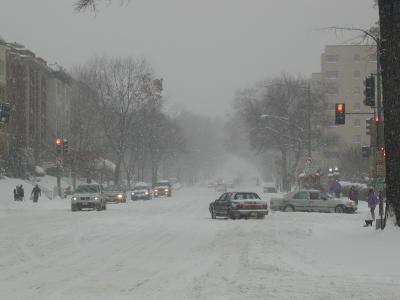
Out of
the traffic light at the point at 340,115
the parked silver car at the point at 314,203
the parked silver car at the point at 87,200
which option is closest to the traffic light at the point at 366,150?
the parked silver car at the point at 314,203

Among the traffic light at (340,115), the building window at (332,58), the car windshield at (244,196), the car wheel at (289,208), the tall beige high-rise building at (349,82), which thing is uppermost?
the building window at (332,58)

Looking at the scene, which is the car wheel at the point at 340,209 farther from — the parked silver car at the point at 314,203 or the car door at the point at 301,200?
the car door at the point at 301,200

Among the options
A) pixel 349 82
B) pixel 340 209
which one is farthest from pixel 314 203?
pixel 349 82

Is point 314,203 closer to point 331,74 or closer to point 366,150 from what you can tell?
point 366,150

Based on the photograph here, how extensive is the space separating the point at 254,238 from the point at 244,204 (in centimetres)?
1177

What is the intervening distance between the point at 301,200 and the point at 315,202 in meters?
0.84

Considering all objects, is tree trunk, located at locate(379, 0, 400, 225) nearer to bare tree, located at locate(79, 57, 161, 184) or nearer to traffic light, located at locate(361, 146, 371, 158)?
traffic light, located at locate(361, 146, 371, 158)

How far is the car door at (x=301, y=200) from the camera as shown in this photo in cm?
4231

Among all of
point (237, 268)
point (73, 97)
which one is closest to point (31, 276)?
point (237, 268)

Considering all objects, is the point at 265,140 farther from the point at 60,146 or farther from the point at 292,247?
the point at 292,247

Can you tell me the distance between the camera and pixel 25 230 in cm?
2753

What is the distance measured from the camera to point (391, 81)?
17625mm

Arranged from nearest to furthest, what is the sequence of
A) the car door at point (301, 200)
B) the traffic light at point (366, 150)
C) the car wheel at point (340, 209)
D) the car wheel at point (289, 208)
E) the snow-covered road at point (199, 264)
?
the snow-covered road at point (199, 264), the traffic light at point (366, 150), the car wheel at point (340, 209), the car door at point (301, 200), the car wheel at point (289, 208)

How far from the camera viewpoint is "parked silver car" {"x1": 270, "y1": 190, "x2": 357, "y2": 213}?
41406mm
